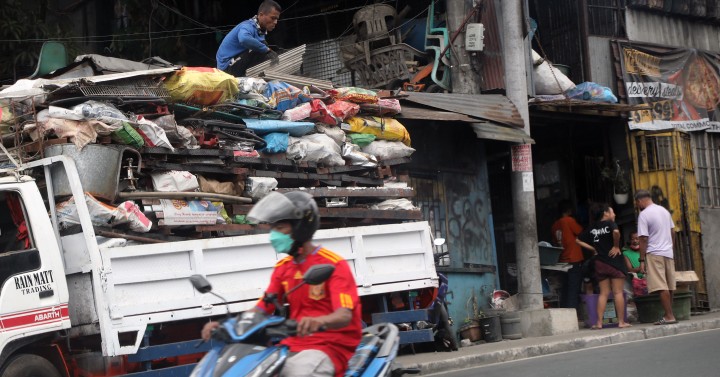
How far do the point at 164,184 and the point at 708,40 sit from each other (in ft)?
44.2

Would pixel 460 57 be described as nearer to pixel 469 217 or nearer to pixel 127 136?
pixel 469 217

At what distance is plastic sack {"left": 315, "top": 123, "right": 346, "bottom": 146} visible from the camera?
1234 cm

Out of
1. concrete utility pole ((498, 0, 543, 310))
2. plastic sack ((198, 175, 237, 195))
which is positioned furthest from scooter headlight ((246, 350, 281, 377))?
concrete utility pole ((498, 0, 543, 310))

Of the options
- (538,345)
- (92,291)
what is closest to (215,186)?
(92,291)

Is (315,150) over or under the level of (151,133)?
under

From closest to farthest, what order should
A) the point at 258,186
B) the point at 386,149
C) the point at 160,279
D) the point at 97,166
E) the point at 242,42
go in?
1. the point at 160,279
2. the point at 97,166
3. the point at 258,186
4. the point at 386,149
5. the point at 242,42

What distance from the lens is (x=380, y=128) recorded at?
13180mm

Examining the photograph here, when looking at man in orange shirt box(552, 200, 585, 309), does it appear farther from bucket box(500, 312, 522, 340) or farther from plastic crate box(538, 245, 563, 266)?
bucket box(500, 312, 522, 340)

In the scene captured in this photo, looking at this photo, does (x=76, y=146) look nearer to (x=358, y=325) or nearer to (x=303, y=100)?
(x=303, y=100)

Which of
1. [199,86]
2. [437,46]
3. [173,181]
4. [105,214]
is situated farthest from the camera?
[437,46]

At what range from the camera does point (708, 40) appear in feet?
65.9

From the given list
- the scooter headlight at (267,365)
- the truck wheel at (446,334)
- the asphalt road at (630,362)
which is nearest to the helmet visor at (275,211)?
the scooter headlight at (267,365)

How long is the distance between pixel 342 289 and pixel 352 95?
25.2 feet

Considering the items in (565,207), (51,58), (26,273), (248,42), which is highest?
(248,42)
